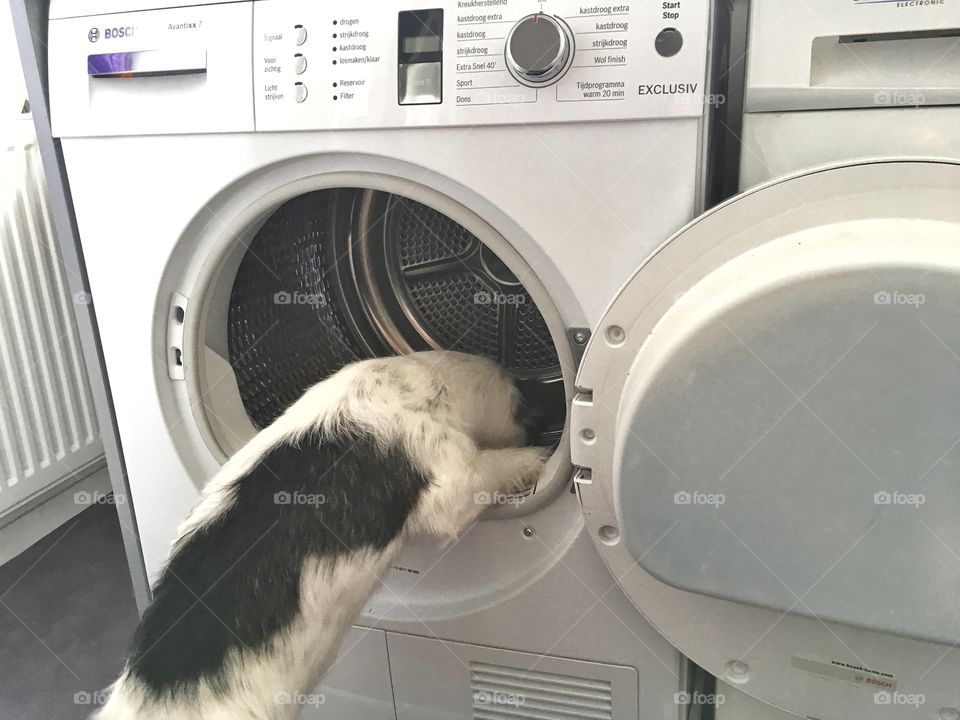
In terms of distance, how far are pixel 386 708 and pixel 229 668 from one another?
1.23 feet

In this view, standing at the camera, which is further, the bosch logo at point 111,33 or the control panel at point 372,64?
the bosch logo at point 111,33

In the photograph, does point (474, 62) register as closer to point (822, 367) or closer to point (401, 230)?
point (401, 230)

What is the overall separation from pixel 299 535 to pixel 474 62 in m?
0.50

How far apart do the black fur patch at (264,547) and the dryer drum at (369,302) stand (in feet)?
0.91

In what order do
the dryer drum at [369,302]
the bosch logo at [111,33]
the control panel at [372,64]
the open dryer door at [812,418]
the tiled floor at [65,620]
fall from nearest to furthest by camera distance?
the open dryer door at [812,418]
the control panel at [372,64]
the bosch logo at [111,33]
the dryer drum at [369,302]
the tiled floor at [65,620]

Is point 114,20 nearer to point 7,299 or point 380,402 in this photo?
point 380,402

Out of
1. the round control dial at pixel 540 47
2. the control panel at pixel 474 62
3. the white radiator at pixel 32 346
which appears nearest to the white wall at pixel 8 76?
the white radiator at pixel 32 346

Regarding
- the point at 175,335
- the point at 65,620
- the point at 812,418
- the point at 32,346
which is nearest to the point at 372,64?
the point at 175,335

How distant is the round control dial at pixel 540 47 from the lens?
0.62 metres

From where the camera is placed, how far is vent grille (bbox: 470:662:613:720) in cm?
83

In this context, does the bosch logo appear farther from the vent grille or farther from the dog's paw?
the vent grille

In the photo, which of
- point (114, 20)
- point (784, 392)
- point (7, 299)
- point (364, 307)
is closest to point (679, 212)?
point (784, 392)

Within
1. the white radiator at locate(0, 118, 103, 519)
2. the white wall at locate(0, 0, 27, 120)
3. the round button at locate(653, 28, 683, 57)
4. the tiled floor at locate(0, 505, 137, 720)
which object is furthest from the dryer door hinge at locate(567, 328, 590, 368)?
the white wall at locate(0, 0, 27, 120)

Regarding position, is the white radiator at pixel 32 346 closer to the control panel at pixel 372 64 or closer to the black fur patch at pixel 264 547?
the control panel at pixel 372 64
